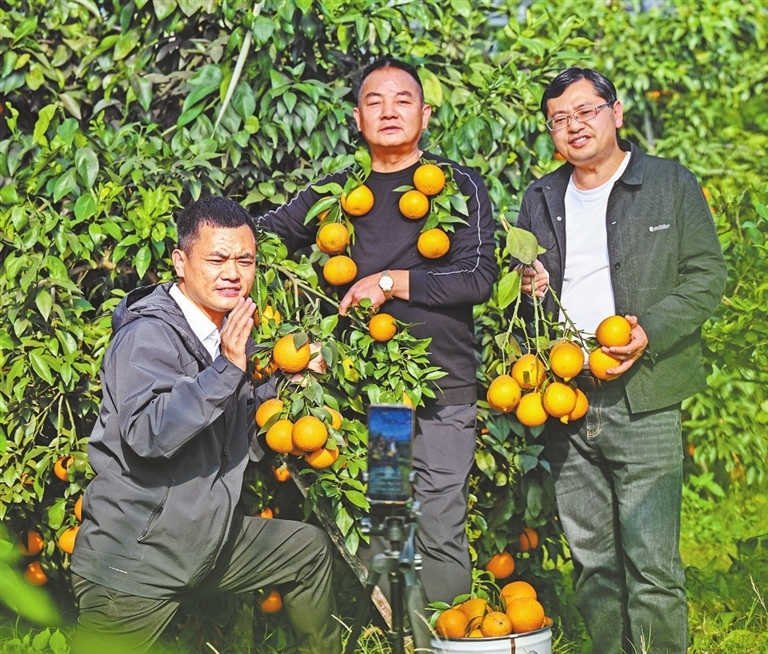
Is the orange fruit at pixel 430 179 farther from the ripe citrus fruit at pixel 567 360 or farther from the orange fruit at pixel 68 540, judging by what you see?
the orange fruit at pixel 68 540

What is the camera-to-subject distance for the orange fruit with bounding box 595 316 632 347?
8.14ft

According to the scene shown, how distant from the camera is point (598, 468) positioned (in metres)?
2.75

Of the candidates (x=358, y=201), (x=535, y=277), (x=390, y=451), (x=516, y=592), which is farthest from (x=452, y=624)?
(x=358, y=201)

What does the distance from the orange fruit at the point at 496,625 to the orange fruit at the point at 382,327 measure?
30.0 inches

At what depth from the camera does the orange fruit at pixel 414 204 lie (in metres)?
2.70

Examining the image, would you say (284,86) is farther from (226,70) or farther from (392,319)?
(392,319)

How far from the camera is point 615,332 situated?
2480mm

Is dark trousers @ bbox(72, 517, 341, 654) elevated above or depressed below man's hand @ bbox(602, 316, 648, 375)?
below

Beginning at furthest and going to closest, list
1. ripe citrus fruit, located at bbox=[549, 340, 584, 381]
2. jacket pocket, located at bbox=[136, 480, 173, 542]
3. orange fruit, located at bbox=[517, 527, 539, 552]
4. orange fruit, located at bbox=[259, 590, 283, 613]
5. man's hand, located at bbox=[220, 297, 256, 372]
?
orange fruit, located at bbox=[517, 527, 539, 552] < orange fruit, located at bbox=[259, 590, 283, 613] < ripe citrus fruit, located at bbox=[549, 340, 584, 381] < jacket pocket, located at bbox=[136, 480, 173, 542] < man's hand, located at bbox=[220, 297, 256, 372]

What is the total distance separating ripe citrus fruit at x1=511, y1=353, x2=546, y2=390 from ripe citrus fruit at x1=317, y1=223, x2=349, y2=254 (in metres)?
0.60

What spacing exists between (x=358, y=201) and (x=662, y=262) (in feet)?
2.77

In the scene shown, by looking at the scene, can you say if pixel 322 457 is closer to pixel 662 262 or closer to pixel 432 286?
pixel 432 286

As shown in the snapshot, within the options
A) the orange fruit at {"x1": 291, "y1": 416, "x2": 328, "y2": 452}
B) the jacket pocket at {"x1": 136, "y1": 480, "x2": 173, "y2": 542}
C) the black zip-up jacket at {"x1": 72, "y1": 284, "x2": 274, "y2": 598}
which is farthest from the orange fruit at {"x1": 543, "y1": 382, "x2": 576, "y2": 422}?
the jacket pocket at {"x1": 136, "y1": 480, "x2": 173, "y2": 542}

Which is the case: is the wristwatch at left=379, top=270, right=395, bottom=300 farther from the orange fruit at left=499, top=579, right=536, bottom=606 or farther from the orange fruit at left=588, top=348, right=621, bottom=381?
the orange fruit at left=499, top=579, right=536, bottom=606
